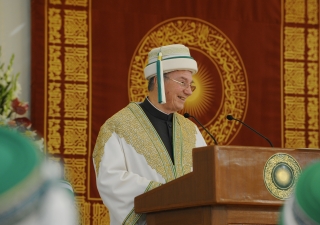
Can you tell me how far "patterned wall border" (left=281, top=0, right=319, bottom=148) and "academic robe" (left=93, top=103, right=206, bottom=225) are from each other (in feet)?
9.67

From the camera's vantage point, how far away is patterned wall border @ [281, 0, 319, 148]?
736 centimetres

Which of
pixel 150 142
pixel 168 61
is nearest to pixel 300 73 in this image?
pixel 168 61

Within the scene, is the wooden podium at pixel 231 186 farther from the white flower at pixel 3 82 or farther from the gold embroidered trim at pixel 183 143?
the white flower at pixel 3 82

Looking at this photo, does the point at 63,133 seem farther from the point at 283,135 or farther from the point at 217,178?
the point at 217,178

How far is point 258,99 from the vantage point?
733cm

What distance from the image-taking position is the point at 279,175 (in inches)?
130

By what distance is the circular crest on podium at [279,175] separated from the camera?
3.30 metres

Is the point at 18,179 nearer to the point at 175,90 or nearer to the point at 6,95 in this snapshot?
the point at 175,90

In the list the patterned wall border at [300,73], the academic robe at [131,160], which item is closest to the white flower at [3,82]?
the academic robe at [131,160]

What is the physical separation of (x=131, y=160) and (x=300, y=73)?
358cm

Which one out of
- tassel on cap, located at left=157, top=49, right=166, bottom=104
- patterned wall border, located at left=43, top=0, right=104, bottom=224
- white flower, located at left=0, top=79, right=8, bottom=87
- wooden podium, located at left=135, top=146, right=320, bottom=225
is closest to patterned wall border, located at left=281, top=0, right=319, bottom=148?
patterned wall border, located at left=43, top=0, right=104, bottom=224

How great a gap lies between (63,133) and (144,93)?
907 millimetres

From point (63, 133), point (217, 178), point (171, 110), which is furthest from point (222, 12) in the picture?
point (217, 178)

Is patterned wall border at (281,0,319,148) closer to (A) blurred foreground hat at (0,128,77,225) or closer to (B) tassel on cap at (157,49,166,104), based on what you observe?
(B) tassel on cap at (157,49,166,104)
